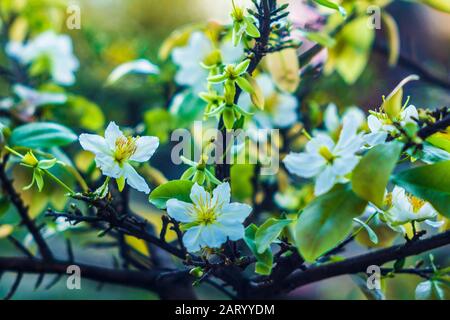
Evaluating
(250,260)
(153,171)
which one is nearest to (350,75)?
(153,171)

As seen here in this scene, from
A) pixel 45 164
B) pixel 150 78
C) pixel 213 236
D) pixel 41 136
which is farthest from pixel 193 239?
pixel 150 78

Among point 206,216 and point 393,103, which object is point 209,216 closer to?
point 206,216

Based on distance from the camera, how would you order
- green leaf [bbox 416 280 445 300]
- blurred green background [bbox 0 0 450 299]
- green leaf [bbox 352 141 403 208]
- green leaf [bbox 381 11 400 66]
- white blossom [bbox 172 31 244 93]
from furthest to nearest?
blurred green background [bbox 0 0 450 299] → green leaf [bbox 381 11 400 66] → white blossom [bbox 172 31 244 93] → green leaf [bbox 416 280 445 300] → green leaf [bbox 352 141 403 208]

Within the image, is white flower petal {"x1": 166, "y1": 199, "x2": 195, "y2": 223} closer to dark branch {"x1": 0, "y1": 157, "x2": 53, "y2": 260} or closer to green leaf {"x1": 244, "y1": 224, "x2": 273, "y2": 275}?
green leaf {"x1": 244, "y1": 224, "x2": 273, "y2": 275}

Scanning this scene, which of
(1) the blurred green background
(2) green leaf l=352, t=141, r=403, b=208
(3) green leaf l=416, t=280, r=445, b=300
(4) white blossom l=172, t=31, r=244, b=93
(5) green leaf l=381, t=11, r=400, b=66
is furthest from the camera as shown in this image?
(1) the blurred green background

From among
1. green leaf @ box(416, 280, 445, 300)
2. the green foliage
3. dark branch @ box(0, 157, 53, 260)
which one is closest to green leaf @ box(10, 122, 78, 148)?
dark branch @ box(0, 157, 53, 260)

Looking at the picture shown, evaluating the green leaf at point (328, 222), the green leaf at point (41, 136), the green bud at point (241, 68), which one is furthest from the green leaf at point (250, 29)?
the green leaf at point (41, 136)

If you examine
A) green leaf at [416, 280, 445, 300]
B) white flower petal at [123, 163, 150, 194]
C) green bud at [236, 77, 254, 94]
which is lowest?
green leaf at [416, 280, 445, 300]

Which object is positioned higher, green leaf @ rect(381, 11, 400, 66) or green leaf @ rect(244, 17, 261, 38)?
green leaf @ rect(381, 11, 400, 66)
